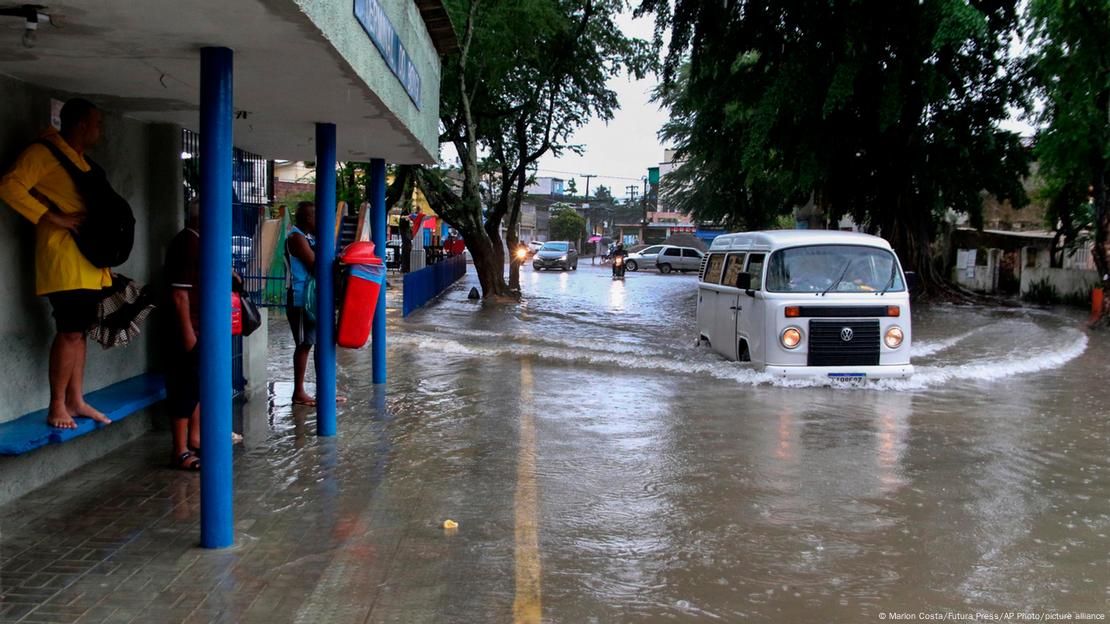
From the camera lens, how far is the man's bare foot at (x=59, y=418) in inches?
205

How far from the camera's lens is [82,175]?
5.29 m

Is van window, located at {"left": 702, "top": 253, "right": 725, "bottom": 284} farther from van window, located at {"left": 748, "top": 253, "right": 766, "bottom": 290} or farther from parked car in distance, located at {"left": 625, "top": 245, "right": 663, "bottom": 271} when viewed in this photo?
parked car in distance, located at {"left": 625, "top": 245, "right": 663, "bottom": 271}

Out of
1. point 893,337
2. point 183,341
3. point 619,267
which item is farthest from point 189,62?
point 619,267

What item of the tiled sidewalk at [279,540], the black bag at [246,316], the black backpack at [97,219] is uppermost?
the black backpack at [97,219]

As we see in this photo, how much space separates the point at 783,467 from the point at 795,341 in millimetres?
3797

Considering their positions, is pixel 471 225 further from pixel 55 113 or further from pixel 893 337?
pixel 55 113

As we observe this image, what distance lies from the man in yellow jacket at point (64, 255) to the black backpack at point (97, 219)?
0.11 ft

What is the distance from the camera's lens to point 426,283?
74.6 feet

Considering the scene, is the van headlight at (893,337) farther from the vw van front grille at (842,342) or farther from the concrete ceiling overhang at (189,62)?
the concrete ceiling overhang at (189,62)

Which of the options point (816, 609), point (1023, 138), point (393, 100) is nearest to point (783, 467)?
point (816, 609)

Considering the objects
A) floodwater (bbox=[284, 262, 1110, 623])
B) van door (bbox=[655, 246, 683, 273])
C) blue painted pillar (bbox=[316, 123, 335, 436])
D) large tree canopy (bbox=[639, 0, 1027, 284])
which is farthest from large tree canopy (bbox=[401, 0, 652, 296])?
van door (bbox=[655, 246, 683, 273])

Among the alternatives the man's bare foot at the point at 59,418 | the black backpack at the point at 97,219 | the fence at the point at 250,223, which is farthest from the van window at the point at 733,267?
the man's bare foot at the point at 59,418

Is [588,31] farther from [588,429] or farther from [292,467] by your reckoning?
[292,467]

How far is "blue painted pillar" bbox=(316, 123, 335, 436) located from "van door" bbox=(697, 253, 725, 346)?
22.0 feet
